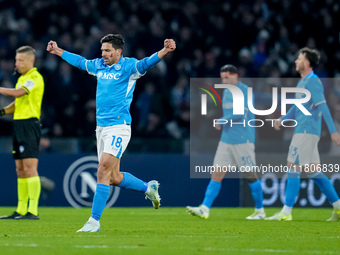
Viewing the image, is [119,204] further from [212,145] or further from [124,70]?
[124,70]

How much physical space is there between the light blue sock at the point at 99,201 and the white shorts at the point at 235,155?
3.17 metres

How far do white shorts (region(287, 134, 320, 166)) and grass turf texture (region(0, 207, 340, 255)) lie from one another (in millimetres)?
878

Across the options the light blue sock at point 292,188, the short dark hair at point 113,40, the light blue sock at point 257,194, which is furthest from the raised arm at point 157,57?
the light blue sock at point 257,194

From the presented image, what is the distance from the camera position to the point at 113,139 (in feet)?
26.1

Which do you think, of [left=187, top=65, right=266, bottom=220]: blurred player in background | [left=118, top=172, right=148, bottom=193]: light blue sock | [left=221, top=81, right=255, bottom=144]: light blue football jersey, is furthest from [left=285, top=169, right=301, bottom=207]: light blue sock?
[left=118, top=172, right=148, bottom=193]: light blue sock

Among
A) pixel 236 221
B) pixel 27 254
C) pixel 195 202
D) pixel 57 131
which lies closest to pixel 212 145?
pixel 195 202

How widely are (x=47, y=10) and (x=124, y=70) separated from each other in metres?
10.5

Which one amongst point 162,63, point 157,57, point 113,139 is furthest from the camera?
point 162,63

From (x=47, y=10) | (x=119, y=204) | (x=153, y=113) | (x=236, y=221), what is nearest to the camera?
(x=236, y=221)

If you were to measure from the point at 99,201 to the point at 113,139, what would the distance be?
0.71 metres

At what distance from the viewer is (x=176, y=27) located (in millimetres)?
18297

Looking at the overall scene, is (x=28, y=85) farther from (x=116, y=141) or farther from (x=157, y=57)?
(x=157, y=57)

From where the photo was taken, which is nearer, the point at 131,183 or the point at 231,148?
the point at 131,183

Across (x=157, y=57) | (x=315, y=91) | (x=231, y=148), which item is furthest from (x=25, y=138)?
(x=315, y=91)
